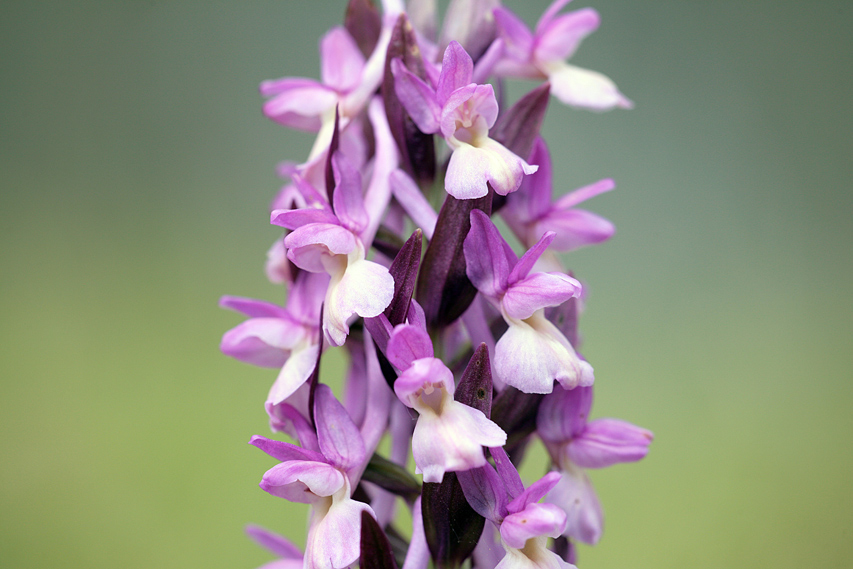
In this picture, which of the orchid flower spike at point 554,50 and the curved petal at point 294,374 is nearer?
the curved petal at point 294,374

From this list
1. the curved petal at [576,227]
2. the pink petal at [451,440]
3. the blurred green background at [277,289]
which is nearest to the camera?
the pink petal at [451,440]

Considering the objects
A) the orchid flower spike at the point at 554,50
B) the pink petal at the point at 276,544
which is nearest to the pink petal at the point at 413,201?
the orchid flower spike at the point at 554,50

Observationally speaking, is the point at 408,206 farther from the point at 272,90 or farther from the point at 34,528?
the point at 34,528

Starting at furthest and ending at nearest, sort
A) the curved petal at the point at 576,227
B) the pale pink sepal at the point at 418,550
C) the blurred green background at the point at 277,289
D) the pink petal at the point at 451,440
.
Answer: the blurred green background at the point at 277,289 < the curved petal at the point at 576,227 < the pale pink sepal at the point at 418,550 < the pink petal at the point at 451,440

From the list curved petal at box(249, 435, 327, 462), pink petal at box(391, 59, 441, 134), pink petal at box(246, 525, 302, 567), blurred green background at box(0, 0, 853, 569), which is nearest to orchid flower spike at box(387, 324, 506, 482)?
curved petal at box(249, 435, 327, 462)

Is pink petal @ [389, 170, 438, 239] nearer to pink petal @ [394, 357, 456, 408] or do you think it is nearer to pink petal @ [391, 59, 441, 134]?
pink petal @ [391, 59, 441, 134]

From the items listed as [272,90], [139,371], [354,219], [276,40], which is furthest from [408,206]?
[276,40]

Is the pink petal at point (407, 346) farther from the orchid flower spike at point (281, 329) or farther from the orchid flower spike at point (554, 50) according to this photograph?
the orchid flower spike at point (554, 50)

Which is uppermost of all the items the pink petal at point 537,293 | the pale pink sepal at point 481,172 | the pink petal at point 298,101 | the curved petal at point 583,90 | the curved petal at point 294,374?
the curved petal at point 583,90
